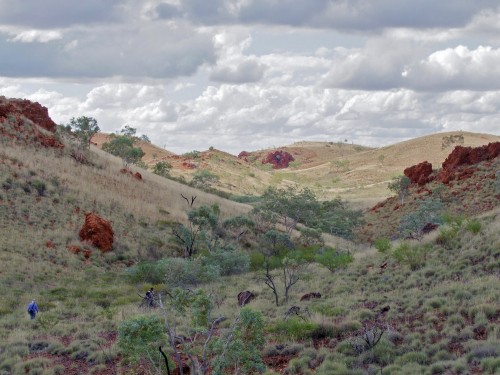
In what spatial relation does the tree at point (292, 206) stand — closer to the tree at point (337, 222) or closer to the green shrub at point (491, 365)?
the tree at point (337, 222)

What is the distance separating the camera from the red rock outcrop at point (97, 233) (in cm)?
3522

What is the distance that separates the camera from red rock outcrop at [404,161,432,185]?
221 ft

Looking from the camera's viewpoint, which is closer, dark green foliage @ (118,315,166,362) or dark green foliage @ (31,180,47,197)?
dark green foliage @ (118,315,166,362)

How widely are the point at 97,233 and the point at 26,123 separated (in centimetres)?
2213

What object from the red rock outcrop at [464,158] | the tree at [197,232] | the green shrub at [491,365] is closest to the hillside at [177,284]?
the green shrub at [491,365]

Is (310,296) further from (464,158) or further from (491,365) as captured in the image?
(464,158)

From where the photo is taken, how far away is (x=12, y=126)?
50.6 meters

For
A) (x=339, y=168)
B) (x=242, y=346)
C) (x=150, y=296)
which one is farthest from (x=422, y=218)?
(x=339, y=168)

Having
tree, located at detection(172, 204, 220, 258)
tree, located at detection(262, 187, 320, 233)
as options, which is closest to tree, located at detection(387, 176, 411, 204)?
tree, located at detection(262, 187, 320, 233)

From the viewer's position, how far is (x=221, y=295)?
2539cm

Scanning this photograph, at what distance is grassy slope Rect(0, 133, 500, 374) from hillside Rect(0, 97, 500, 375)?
0.19 feet

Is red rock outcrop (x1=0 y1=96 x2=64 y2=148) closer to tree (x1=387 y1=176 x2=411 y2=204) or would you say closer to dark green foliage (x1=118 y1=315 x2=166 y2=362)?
tree (x1=387 y1=176 x2=411 y2=204)

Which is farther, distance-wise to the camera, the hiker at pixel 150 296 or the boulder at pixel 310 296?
the boulder at pixel 310 296

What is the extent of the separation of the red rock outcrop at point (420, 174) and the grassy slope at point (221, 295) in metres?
35.4
